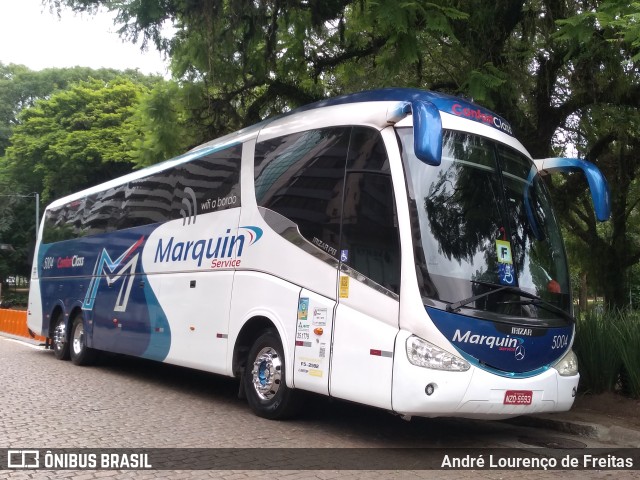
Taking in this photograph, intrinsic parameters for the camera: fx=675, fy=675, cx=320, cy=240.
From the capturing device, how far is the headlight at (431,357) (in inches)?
242

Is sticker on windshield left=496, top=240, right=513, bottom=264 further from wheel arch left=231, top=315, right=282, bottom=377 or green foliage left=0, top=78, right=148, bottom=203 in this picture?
green foliage left=0, top=78, right=148, bottom=203

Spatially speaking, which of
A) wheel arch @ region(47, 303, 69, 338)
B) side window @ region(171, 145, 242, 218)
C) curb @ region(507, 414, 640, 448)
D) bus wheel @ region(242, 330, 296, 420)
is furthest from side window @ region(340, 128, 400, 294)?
wheel arch @ region(47, 303, 69, 338)

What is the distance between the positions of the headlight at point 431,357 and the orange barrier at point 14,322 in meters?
19.0

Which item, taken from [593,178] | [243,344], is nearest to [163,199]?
[243,344]

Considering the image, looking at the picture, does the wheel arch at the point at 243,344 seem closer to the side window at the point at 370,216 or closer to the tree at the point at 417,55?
the side window at the point at 370,216

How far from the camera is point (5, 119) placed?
4678 centimetres

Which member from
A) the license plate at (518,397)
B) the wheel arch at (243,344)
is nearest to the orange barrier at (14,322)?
the wheel arch at (243,344)

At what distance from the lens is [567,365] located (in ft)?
23.2

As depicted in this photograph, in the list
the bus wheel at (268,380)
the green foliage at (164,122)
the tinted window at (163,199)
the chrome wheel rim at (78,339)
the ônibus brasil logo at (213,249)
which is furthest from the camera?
the chrome wheel rim at (78,339)

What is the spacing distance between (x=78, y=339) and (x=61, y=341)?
98 cm

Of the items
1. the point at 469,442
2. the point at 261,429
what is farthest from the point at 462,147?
the point at 261,429

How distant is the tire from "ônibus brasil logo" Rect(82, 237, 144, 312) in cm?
158

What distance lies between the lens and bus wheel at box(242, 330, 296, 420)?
25.7 ft

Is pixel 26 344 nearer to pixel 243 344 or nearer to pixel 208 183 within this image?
pixel 208 183
